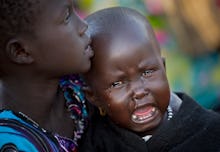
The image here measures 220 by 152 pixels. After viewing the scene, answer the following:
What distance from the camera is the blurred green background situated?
3926 mm

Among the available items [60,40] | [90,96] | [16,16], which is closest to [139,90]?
[90,96]

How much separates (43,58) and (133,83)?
1.11 ft

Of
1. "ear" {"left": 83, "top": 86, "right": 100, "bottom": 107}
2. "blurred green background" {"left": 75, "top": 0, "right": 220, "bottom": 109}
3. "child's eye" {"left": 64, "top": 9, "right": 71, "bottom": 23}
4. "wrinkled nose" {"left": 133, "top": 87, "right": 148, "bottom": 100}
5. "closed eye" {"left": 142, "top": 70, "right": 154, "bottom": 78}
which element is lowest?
"blurred green background" {"left": 75, "top": 0, "right": 220, "bottom": 109}

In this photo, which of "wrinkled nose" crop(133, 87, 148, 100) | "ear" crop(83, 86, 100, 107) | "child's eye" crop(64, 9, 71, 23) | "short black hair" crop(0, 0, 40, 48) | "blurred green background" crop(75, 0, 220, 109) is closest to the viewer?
"short black hair" crop(0, 0, 40, 48)

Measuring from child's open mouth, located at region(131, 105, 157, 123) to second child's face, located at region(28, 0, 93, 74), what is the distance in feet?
0.82

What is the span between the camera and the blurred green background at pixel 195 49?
3.93 metres

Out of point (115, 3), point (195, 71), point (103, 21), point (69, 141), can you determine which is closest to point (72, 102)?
point (69, 141)

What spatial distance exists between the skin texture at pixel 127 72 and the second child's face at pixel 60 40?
124 millimetres

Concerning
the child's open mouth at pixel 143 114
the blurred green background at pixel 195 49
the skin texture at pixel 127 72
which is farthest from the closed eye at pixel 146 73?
the blurred green background at pixel 195 49

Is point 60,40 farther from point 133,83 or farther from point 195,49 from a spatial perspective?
point 195,49

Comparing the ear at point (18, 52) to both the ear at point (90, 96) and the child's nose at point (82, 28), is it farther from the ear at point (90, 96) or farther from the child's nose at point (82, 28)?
the ear at point (90, 96)

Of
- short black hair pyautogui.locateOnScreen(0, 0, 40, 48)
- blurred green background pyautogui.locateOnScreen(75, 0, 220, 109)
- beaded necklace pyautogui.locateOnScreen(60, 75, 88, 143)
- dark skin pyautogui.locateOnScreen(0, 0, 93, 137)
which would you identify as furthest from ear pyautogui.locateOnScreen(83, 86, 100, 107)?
blurred green background pyautogui.locateOnScreen(75, 0, 220, 109)

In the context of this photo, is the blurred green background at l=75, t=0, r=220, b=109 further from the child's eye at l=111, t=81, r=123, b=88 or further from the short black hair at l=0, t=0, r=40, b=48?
the short black hair at l=0, t=0, r=40, b=48

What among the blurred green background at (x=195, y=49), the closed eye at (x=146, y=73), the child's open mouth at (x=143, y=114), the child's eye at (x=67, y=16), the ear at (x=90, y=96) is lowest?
the blurred green background at (x=195, y=49)
